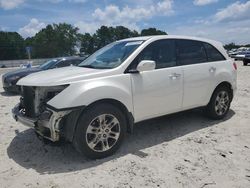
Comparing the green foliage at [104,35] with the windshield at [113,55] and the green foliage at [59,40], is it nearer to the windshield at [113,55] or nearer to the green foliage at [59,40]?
the green foliage at [59,40]

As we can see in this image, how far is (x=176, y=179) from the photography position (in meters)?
3.61

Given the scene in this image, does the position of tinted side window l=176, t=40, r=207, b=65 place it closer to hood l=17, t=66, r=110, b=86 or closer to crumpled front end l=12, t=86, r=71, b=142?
hood l=17, t=66, r=110, b=86

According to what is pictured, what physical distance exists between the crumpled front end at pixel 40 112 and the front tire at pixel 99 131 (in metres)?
0.29

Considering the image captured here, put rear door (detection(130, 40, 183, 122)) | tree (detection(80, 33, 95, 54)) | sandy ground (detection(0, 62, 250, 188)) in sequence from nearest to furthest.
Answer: sandy ground (detection(0, 62, 250, 188)), rear door (detection(130, 40, 183, 122)), tree (detection(80, 33, 95, 54))

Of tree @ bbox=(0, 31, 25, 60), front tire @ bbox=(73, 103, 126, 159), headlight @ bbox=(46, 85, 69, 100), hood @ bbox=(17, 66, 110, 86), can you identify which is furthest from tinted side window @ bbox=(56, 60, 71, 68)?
tree @ bbox=(0, 31, 25, 60)

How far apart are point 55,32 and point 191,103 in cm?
10281

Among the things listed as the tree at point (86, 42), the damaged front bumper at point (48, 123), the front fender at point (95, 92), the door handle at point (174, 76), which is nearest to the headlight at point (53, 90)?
the front fender at point (95, 92)

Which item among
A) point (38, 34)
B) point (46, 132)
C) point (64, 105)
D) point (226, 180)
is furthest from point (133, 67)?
point (38, 34)

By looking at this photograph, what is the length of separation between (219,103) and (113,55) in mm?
2554

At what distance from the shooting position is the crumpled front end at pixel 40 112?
3.86 meters

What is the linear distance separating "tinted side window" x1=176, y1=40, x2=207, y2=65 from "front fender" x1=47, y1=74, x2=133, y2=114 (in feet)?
4.50

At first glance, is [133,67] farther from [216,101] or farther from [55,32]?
[55,32]

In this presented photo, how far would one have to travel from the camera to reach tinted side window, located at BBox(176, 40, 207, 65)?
527 centimetres

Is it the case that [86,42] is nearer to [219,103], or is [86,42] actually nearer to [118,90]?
[219,103]
